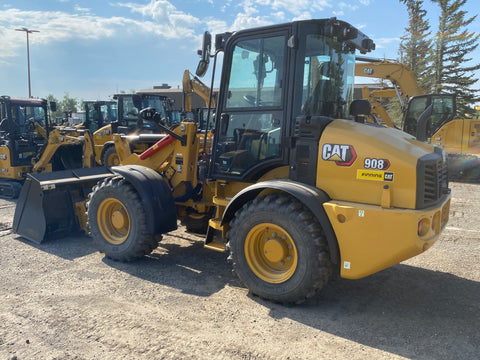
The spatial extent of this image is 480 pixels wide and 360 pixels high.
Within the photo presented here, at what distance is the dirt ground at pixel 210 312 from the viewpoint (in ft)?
10.3

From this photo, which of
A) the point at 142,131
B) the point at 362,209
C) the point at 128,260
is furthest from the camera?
the point at 142,131

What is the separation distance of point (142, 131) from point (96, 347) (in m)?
8.89

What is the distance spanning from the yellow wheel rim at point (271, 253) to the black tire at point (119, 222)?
4.74ft

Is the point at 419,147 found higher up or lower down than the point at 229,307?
higher up

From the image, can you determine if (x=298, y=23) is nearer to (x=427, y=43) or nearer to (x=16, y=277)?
(x=16, y=277)

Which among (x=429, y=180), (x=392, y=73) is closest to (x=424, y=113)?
(x=429, y=180)

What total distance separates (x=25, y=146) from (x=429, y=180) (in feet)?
31.1

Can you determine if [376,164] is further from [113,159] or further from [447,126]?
[447,126]

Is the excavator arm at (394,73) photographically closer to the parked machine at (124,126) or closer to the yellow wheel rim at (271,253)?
the parked machine at (124,126)

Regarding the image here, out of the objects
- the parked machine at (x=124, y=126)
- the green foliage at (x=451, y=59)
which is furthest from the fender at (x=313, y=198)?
the green foliage at (x=451, y=59)

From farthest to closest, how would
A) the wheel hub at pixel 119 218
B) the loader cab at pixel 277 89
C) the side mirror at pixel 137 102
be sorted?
the side mirror at pixel 137 102 → the wheel hub at pixel 119 218 → the loader cab at pixel 277 89

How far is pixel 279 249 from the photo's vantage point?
3863 millimetres

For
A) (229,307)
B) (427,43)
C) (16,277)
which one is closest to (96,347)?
(229,307)

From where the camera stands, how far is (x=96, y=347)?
3.16 meters
